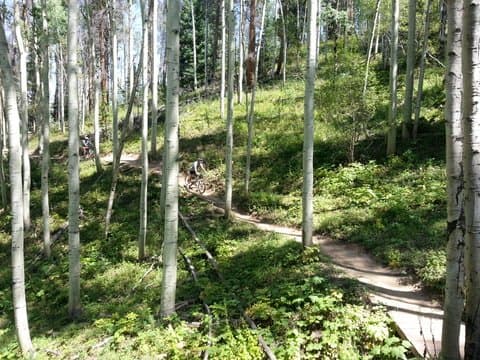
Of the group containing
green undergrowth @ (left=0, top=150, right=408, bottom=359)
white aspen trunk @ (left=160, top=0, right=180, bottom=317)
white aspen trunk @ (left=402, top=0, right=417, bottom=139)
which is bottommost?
green undergrowth @ (left=0, top=150, right=408, bottom=359)

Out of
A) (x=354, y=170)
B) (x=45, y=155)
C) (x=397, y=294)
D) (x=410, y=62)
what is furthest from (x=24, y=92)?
(x=410, y=62)

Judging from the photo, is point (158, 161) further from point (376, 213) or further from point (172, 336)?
point (172, 336)

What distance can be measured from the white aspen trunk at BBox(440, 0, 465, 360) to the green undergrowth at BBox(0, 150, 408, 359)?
0.92 m

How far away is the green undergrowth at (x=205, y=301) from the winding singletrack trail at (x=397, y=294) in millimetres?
256

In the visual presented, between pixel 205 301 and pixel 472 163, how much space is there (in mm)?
4990

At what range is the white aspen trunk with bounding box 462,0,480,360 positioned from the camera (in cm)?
332

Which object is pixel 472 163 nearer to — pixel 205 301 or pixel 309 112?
pixel 309 112

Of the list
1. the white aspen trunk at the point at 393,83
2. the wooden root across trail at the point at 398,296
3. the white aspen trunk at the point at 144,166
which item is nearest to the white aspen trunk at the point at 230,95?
the white aspen trunk at the point at 144,166

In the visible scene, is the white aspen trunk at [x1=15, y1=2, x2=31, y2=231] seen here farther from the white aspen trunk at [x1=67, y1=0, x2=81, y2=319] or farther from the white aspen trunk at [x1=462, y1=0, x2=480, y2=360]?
the white aspen trunk at [x1=462, y1=0, x2=480, y2=360]

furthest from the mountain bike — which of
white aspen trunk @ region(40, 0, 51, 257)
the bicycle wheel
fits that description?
white aspen trunk @ region(40, 0, 51, 257)

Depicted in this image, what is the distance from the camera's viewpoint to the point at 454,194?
11.6ft

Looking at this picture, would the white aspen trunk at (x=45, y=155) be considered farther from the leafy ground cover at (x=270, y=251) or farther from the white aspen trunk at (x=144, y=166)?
the white aspen trunk at (x=144, y=166)

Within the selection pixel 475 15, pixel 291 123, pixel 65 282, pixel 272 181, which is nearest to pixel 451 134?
pixel 475 15

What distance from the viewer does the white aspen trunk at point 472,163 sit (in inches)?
131
